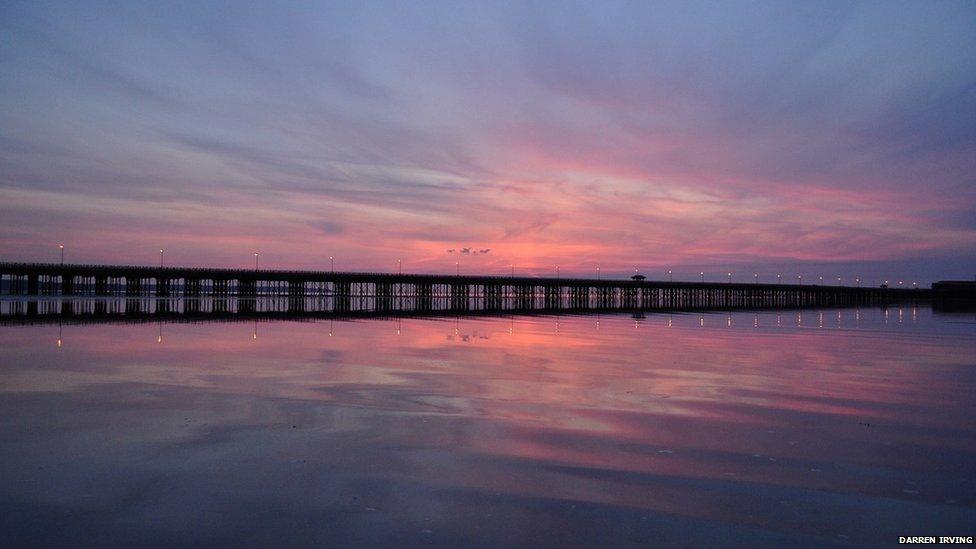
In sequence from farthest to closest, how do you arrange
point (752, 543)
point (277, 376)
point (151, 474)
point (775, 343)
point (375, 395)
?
point (775, 343) < point (277, 376) < point (375, 395) < point (151, 474) < point (752, 543)

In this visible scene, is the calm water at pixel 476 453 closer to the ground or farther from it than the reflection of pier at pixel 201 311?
closer to the ground

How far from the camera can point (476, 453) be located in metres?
9.16

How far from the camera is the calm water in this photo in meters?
6.47

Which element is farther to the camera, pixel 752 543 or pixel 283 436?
pixel 283 436

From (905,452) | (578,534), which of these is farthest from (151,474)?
(905,452)

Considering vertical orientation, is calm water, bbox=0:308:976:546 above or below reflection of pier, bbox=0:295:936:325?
below

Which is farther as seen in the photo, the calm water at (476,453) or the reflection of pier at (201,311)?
the reflection of pier at (201,311)

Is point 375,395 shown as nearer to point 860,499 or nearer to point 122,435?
point 122,435

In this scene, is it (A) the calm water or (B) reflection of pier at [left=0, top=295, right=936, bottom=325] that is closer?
(A) the calm water

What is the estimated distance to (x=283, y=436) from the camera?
997cm

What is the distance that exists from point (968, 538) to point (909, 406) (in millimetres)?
8013

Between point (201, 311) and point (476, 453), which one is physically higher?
point (201, 311)

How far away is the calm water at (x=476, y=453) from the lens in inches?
255

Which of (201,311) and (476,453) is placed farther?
(201,311)
